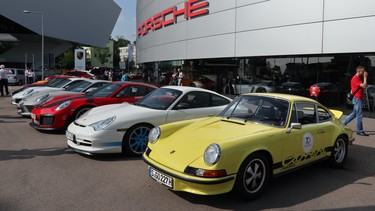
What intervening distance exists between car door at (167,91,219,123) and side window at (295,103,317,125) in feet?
7.25

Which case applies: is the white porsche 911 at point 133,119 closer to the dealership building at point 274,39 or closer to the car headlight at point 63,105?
the car headlight at point 63,105

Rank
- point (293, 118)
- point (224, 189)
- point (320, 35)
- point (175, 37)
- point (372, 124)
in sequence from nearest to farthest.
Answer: point (224, 189) < point (293, 118) < point (372, 124) < point (320, 35) < point (175, 37)

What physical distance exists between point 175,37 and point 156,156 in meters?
18.9

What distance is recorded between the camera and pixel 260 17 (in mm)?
14883

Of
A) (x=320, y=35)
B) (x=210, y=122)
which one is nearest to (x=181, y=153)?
(x=210, y=122)

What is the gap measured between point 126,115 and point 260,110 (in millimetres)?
2400

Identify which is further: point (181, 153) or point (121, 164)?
point (121, 164)

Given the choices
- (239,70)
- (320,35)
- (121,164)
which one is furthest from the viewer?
(239,70)

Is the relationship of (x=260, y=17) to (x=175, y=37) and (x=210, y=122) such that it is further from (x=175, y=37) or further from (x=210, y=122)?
(x=210, y=122)

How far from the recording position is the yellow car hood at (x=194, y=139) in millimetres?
4051

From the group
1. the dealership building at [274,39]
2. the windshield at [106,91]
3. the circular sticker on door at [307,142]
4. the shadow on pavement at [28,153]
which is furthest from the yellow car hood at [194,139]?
the dealership building at [274,39]

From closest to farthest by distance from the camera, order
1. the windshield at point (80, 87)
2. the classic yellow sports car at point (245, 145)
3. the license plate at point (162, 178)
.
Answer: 1. the classic yellow sports car at point (245, 145)
2. the license plate at point (162, 178)
3. the windshield at point (80, 87)

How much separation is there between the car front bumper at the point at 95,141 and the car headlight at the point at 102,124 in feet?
0.21

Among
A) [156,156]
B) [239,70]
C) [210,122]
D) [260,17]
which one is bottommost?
[156,156]
